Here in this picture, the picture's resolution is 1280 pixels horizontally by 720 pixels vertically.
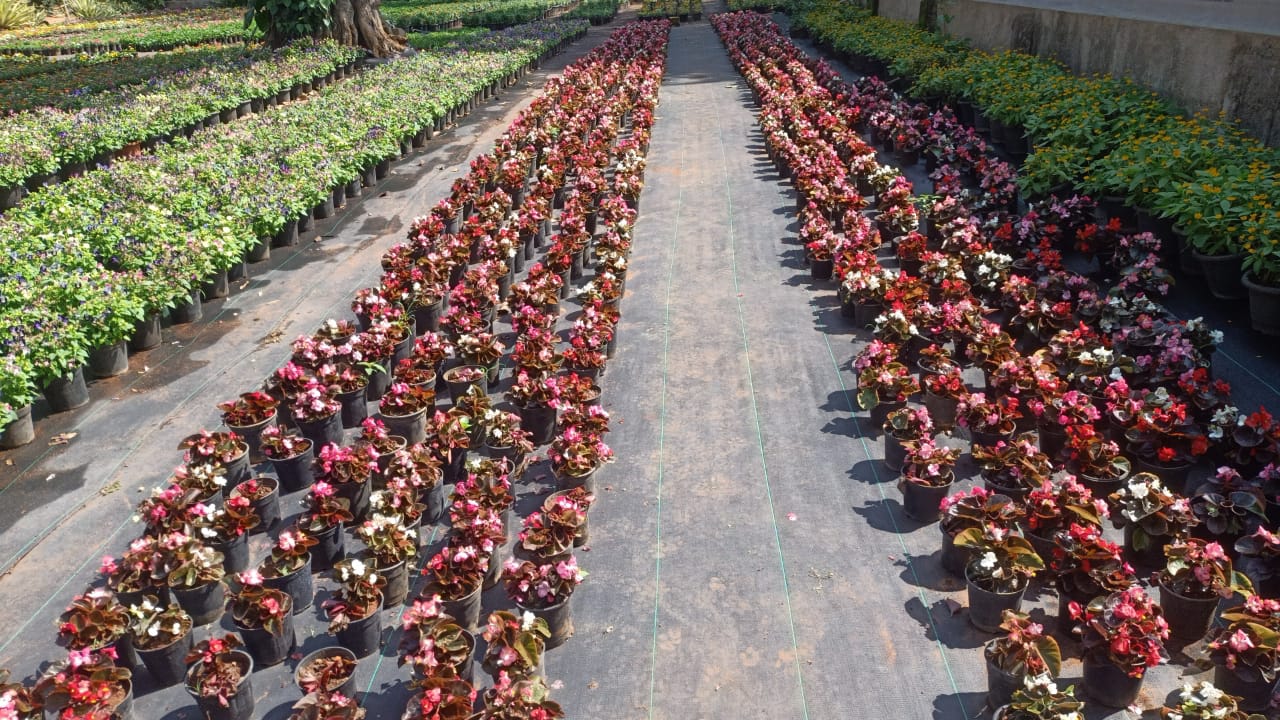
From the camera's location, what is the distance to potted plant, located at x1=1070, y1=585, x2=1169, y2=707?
4.48 m

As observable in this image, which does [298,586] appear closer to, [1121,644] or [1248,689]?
[1121,644]

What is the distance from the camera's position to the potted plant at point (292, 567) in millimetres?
5488

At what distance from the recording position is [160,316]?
9672 millimetres

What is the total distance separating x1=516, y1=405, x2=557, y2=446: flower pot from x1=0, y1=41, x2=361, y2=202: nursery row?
1133 centimetres

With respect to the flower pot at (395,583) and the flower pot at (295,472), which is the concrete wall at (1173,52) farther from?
the flower pot at (295,472)

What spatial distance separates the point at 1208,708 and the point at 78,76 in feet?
95.8

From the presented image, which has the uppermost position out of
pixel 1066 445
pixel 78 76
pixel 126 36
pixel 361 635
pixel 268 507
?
pixel 126 36

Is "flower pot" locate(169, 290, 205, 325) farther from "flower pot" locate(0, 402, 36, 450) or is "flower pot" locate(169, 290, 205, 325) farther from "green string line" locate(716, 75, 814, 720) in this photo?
"green string line" locate(716, 75, 814, 720)

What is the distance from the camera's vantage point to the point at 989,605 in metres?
5.24

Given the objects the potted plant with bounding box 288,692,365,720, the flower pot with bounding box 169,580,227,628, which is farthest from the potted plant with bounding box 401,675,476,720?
the flower pot with bounding box 169,580,227,628

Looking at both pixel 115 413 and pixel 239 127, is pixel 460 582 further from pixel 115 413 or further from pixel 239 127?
pixel 239 127

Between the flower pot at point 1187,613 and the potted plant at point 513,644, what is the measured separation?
3614mm

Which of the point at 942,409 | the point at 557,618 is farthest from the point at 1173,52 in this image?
the point at 557,618

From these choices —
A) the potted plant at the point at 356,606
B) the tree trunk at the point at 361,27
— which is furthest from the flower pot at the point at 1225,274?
the tree trunk at the point at 361,27
